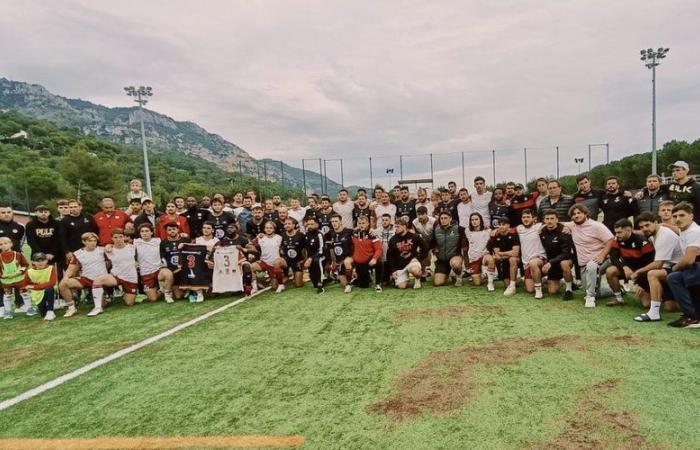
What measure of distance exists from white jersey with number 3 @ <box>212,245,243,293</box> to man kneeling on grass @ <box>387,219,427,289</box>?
8.70 feet

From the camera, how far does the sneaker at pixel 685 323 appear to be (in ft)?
15.0

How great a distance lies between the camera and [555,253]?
6488mm

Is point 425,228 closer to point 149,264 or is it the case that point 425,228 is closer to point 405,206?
point 405,206

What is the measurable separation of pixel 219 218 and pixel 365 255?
290 centimetres

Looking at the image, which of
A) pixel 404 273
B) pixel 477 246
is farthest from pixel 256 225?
pixel 477 246

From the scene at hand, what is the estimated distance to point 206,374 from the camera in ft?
12.8

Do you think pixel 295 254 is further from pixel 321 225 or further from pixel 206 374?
pixel 206 374

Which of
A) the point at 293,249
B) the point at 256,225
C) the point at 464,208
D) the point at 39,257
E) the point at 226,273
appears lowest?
the point at 226,273

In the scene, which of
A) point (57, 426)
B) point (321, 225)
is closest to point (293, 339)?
point (57, 426)

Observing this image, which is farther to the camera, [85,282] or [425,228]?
[425,228]

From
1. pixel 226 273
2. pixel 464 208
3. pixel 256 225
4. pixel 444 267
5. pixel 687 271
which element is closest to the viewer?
pixel 687 271

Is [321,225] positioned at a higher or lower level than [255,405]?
higher

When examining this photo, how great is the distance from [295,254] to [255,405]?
15.8 feet

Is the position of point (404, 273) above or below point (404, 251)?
below
